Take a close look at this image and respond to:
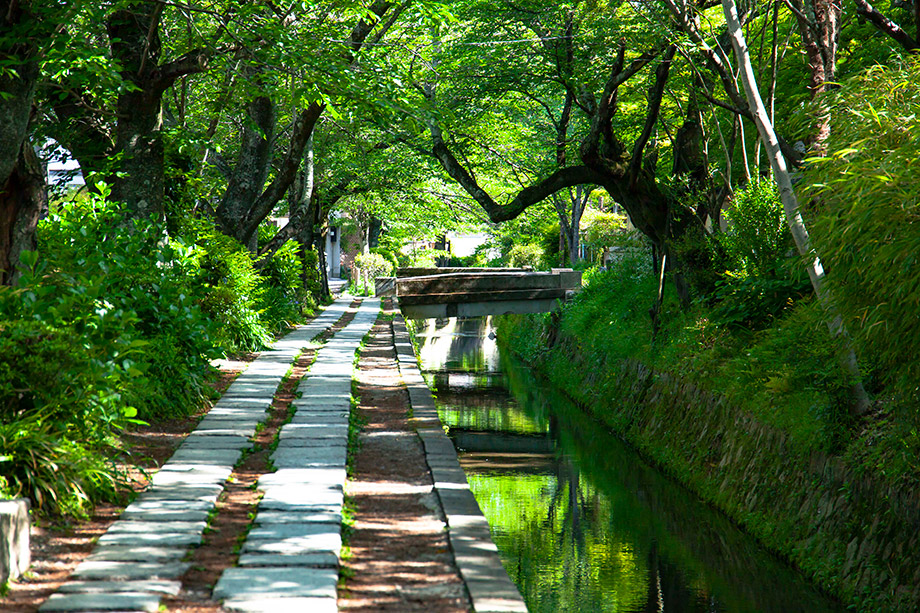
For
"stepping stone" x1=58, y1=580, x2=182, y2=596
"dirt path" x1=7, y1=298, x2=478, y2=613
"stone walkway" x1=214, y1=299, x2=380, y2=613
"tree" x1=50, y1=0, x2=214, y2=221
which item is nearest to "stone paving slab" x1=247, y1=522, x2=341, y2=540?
"stone walkway" x1=214, y1=299, x2=380, y2=613

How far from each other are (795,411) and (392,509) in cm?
539

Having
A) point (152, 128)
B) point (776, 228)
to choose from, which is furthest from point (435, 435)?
point (776, 228)

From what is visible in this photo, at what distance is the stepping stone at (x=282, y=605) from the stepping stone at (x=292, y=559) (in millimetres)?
428

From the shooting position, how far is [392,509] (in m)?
5.26

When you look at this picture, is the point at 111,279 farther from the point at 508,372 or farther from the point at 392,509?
the point at 508,372

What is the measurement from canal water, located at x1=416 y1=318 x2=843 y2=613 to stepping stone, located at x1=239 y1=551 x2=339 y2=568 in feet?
11.4

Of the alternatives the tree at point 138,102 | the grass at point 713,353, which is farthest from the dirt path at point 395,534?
the tree at point 138,102

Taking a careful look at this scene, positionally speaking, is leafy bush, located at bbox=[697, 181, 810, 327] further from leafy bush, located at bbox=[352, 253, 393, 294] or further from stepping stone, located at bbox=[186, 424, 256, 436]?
leafy bush, located at bbox=[352, 253, 393, 294]

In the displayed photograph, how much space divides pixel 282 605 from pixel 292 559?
0.59 m

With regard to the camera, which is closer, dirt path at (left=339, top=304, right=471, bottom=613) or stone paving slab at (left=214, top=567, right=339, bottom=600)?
stone paving slab at (left=214, top=567, right=339, bottom=600)

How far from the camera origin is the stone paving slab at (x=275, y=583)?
3752 millimetres

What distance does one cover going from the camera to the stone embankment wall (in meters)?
6.48

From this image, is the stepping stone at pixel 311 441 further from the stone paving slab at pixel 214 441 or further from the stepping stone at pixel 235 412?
the stepping stone at pixel 235 412

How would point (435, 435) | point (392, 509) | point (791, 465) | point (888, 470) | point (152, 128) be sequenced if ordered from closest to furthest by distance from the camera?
1. point (392, 509)
2. point (888, 470)
3. point (435, 435)
4. point (791, 465)
5. point (152, 128)
